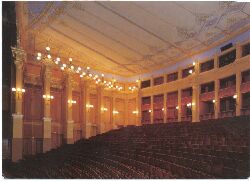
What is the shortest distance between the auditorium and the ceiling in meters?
0.03

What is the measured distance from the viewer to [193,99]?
1179 centimetres

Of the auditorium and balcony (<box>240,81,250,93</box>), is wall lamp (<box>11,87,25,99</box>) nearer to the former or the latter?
the auditorium

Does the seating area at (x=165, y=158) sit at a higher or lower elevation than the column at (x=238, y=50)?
lower

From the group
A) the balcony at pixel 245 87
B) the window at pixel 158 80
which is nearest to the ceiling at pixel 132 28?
the window at pixel 158 80

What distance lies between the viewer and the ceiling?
26.2 feet

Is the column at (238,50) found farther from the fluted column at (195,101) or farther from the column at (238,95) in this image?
the fluted column at (195,101)

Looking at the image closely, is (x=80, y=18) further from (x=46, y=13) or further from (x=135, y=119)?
(x=135, y=119)

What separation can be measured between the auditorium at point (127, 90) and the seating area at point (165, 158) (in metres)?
0.03

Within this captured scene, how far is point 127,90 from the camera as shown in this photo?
44.9 ft

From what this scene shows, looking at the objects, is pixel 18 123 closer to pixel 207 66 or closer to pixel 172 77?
pixel 172 77

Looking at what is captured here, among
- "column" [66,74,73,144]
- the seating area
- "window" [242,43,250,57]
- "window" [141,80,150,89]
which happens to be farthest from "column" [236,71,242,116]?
"column" [66,74,73,144]

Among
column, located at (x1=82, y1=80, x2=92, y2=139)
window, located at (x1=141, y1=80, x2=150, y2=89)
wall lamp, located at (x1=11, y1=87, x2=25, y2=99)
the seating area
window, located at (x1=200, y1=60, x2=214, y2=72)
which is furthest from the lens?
window, located at (x1=141, y1=80, x2=150, y2=89)

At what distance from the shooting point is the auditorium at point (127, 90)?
625cm

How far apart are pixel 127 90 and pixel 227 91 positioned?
495 cm
